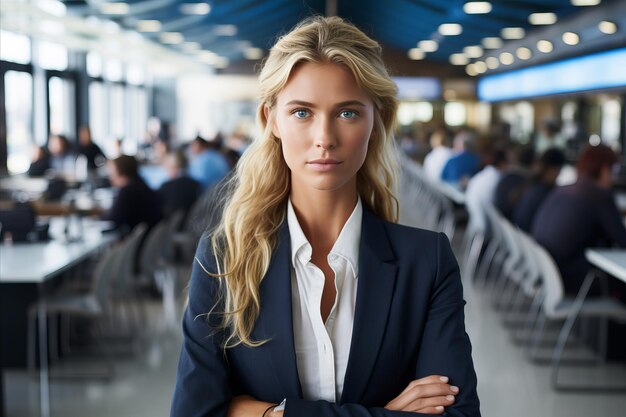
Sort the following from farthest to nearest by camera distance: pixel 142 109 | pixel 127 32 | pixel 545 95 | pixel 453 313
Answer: pixel 142 109 → pixel 127 32 → pixel 545 95 → pixel 453 313

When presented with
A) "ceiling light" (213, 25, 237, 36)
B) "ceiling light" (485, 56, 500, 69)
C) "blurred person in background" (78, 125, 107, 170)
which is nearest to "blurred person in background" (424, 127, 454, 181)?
"blurred person in background" (78, 125, 107, 170)

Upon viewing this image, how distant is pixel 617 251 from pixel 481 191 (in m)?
3.32

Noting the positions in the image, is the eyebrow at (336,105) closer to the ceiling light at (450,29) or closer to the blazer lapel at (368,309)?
the blazer lapel at (368,309)

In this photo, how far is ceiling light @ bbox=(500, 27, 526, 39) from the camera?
44.7 ft

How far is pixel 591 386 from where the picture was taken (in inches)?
200

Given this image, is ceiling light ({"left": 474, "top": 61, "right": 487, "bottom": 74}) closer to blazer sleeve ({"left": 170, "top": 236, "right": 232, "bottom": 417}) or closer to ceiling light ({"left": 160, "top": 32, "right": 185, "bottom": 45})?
ceiling light ({"left": 160, "top": 32, "right": 185, "bottom": 45})

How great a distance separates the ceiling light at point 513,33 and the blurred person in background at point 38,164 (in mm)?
7290

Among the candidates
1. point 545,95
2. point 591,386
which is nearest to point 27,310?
point 591,386

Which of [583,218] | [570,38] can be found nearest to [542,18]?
[570,38]

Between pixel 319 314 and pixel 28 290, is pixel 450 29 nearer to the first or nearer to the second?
pixel 28 290

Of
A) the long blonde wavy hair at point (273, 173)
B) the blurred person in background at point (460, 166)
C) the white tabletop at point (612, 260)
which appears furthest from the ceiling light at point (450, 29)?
the long blonde wavy hair at point (273, 173)

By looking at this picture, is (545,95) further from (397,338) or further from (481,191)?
(397,338)

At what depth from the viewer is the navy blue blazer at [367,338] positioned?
1.57m

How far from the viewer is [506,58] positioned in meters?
16.4
